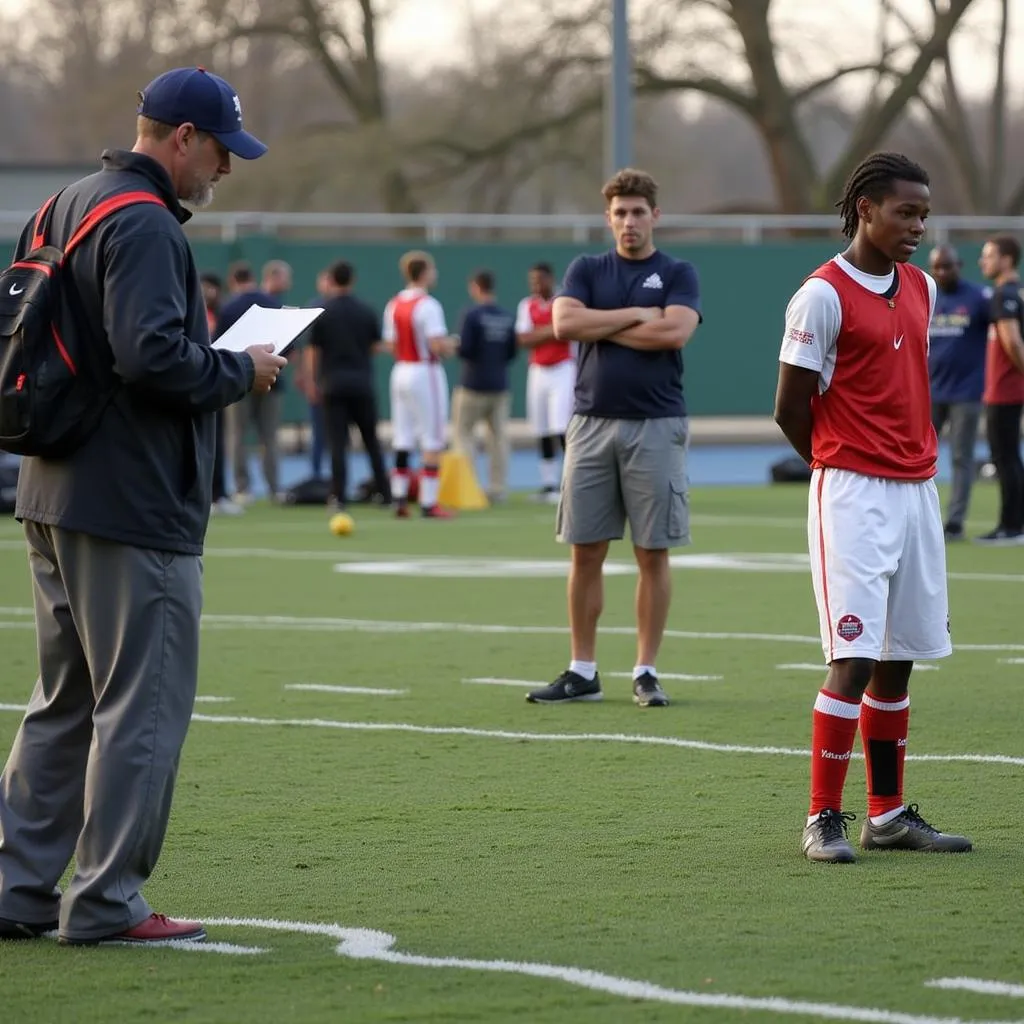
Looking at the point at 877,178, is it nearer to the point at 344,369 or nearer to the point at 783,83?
the point at 344,369

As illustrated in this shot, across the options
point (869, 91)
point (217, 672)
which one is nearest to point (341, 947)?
point (217, 672)

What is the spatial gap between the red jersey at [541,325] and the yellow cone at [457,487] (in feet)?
4.61

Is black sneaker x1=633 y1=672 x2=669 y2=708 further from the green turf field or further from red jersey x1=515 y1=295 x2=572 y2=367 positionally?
red jersey x1=515 y1=295 x2=572 y2=367

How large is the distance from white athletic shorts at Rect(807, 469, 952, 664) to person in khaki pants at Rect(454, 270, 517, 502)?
15145 mm

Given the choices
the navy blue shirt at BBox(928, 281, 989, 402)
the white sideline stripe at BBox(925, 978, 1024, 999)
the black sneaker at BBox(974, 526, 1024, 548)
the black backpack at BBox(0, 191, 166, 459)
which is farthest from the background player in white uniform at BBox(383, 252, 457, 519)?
the white sideline stripe at BBox(925, 978, 1024, 999)

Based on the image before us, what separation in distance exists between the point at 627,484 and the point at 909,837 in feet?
10.8

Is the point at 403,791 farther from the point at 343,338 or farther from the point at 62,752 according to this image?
the point at 343,338

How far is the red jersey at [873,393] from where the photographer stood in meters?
6.43

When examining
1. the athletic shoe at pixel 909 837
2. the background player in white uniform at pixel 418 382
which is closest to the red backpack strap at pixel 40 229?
the athletic shoe at pixel 909 837

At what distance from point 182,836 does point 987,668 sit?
4886 mm

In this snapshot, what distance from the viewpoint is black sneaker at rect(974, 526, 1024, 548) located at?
16781 mm

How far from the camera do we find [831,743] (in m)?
6.45

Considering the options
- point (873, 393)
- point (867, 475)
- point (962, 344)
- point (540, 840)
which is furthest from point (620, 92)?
point (540, 840)

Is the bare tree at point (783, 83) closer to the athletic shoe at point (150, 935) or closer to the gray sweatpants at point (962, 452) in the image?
the gray sweatpants at point (962, 452)
